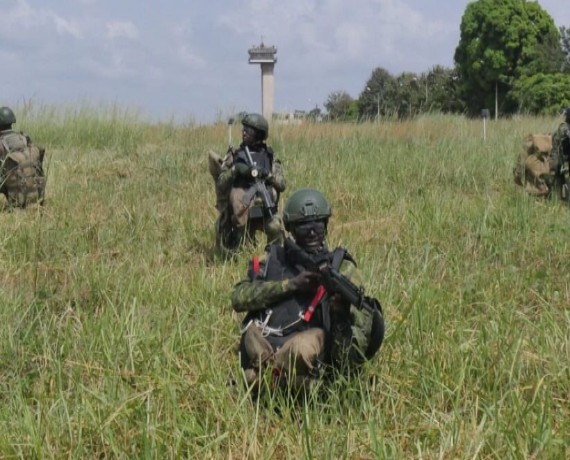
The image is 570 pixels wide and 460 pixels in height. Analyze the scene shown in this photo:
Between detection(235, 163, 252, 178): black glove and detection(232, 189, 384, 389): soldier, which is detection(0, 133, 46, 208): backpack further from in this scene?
detection(232, 189, 384, 389): soldier

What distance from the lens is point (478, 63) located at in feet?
89.6

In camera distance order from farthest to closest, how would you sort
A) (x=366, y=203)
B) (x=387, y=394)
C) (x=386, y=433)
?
(x=366, y=203) < (x=387, y=394) < (x=386, y=433)

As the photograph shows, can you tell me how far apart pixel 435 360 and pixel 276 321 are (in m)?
0.70

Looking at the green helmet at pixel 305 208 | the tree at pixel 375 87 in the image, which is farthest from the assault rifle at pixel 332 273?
the tree at pixel 375 87

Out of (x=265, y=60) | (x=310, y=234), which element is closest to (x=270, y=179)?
(x=310, y=234)

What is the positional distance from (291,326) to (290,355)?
23 centimetres

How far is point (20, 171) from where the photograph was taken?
8055 millimetres

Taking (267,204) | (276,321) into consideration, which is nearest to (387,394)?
(276,321)

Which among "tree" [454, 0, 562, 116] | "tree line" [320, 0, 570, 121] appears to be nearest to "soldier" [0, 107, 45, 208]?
"tree line" [320, 0, 570, 121]

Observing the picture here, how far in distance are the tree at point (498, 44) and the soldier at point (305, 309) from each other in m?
23.4

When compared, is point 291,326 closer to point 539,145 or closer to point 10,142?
point 539,145

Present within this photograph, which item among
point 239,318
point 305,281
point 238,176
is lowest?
point 239,318

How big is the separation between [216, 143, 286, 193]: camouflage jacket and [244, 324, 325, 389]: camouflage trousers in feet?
9.58

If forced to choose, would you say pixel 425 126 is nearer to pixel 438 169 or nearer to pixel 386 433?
pixel 438 169
